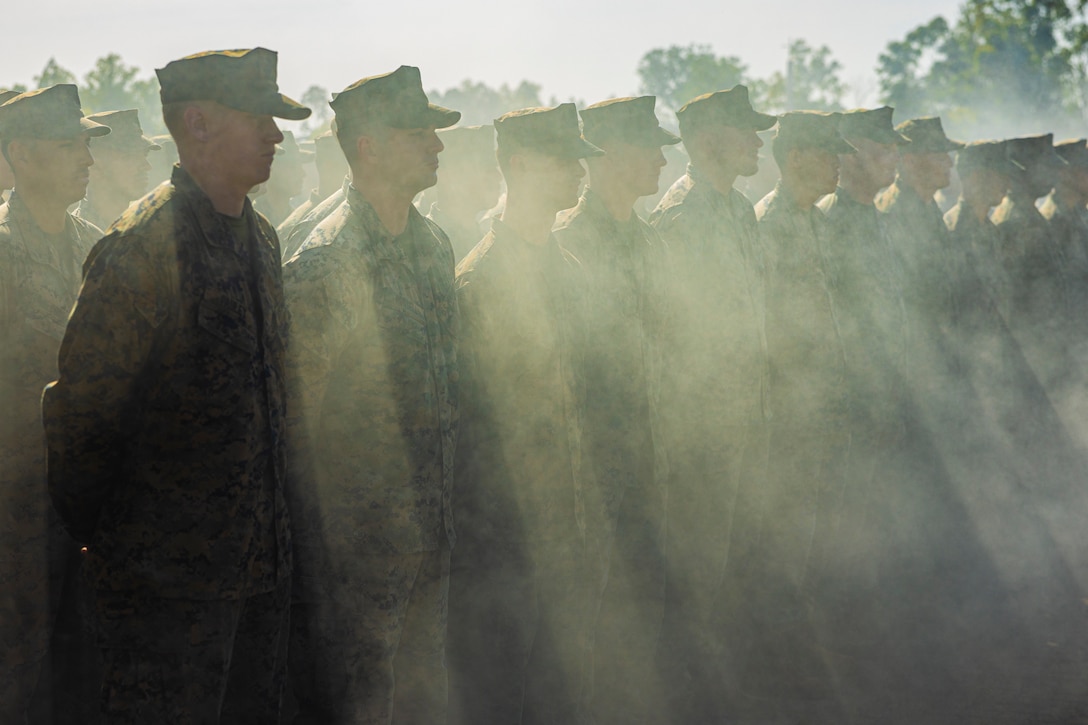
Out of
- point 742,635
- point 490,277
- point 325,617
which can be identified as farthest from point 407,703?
point 742,635

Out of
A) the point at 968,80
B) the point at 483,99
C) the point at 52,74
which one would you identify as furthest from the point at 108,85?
the point at 968,80

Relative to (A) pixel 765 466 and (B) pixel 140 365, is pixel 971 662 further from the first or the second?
(B) pixel 140 365

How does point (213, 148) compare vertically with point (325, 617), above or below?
above

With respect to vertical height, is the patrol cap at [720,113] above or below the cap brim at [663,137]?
above

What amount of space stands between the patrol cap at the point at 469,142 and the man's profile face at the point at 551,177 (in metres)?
2.28

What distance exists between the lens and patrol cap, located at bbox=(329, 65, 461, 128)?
11.1 ft

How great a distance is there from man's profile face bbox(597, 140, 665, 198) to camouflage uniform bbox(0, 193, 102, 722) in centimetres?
245

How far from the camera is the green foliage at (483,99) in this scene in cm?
5738

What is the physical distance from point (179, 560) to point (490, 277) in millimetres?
1848

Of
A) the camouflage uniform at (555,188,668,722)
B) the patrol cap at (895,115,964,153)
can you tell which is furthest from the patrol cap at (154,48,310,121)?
the patrol cap at (895,115,964,153)

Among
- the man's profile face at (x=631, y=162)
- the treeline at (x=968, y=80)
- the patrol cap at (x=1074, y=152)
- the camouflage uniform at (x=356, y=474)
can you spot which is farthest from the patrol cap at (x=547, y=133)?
the treeline at (x=968, y=80)

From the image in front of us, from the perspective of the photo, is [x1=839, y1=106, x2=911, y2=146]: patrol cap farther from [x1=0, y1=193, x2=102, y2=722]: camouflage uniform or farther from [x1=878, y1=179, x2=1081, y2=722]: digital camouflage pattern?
[x1=0, y1=193, x2=102, y2=722]: camouflage uniform

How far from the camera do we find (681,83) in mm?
91312

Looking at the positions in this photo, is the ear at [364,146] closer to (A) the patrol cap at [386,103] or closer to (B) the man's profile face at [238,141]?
(A) the patrol cap at [386,103]
